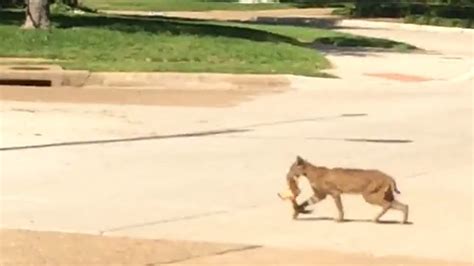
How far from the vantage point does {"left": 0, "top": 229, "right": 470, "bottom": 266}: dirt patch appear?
7.79 m

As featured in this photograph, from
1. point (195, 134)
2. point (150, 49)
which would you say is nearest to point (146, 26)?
point (150, 49)

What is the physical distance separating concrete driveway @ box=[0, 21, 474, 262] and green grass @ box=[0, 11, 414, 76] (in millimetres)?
3077

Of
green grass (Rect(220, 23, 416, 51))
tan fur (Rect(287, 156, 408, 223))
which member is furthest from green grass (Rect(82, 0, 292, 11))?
tan fur (Rect(287, 156, 408, 223))

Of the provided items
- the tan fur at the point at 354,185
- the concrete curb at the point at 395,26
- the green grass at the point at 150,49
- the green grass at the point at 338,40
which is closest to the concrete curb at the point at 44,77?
the green grass at the point at 150,49

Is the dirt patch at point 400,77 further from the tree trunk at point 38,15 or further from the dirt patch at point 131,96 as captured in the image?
the tree trunk at point 38,15

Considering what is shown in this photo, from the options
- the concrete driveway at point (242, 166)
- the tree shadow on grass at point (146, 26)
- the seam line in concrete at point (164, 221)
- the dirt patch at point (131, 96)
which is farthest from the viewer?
the tree shadow on grass at point (146, 26)

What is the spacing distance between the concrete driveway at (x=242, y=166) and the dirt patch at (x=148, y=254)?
26 centimetres

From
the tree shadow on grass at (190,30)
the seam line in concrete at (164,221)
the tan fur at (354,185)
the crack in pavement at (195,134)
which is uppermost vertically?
the tan fur at (354,185)

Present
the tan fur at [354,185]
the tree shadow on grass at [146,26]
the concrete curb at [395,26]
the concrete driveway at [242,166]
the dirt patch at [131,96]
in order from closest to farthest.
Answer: the concrete driveway at [242,166]
the tan fur at [354,185]
the dirt patch at [131,96]
the tree shadow on grass at [146,26]
the concrete curb at [395,26]

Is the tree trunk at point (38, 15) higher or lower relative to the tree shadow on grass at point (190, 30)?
higher

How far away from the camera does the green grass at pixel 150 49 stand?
23.8m

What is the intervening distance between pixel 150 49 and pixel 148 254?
60.3 feet

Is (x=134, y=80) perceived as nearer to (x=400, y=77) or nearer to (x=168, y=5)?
(x=400, y=77)

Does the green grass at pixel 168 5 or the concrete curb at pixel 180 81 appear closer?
the concrete curb at pixel 180 81
